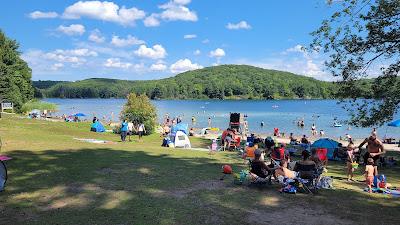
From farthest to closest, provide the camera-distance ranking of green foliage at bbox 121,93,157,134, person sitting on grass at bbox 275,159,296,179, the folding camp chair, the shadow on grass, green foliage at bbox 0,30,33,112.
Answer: green foliage at bbox 0,30,33,112, green foliage at bbox 121,93,157,134, person sitting on grass at bbox 275,159,296,179, the folding camp chair, the shadow on grass

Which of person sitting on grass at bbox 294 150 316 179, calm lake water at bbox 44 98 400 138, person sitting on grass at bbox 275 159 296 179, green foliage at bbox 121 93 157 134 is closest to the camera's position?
person sitting on grass at bbox 294 150 316 179

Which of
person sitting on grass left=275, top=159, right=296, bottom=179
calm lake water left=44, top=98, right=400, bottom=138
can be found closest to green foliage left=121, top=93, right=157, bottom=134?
calm lake water left=44, top=98, right=400, bottom=138

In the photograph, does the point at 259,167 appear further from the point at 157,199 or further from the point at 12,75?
the point at 12,75

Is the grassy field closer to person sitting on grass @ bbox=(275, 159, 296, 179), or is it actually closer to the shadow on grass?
the shadow on grass

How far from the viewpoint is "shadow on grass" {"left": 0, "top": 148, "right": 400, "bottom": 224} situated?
25.2 ft

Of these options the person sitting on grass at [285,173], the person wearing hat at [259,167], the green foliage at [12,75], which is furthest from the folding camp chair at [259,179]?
the green foliage at [12,75]

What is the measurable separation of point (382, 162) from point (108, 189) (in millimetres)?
13849

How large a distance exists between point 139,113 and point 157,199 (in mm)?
24265

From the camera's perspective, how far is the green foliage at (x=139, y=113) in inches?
1288

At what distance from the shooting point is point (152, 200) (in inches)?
350

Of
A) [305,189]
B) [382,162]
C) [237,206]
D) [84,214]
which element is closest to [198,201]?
[237,206]

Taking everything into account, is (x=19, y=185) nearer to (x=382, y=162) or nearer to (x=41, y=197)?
(x=41, y=197)

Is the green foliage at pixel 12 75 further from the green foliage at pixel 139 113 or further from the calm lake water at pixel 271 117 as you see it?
the green foliage at pixel 139 113

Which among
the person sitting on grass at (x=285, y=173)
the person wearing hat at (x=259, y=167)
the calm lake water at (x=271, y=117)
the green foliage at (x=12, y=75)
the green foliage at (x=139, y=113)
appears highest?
the green foliage at (x=12, y=75)
